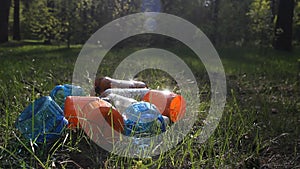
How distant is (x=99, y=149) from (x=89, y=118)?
171mm

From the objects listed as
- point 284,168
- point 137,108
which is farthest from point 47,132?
point 284,168

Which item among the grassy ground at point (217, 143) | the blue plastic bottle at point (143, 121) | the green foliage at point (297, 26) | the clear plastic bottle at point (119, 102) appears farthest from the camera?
the green foliage at point (297, 26)

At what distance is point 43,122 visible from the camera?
1.60 metres

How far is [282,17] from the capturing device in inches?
359

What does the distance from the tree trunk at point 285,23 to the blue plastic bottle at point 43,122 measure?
26.9 feet

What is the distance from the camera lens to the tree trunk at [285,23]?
905 centimetres

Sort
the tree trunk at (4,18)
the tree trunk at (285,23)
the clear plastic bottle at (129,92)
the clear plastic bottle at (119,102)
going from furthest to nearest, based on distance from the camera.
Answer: the tree trunk at (4,18) → the tree trunk at (285,23) → the clear plastic bottle at (129,92) → the clear plastic bottle at (119,102)

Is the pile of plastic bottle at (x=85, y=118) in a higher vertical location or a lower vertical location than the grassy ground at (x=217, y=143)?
higher

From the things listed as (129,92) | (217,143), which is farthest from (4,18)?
(217,143)

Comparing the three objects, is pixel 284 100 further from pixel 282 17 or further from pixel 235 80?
A: pixel 282 17

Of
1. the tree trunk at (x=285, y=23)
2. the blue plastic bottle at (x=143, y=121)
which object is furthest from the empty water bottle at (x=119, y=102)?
the tree trunk at (x=285, y=23)

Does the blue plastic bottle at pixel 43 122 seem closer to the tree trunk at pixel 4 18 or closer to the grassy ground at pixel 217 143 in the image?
the grassy ground at pixel 217 143

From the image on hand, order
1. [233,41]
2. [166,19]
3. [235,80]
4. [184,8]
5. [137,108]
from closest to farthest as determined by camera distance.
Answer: [137,108]
[235,80]
[166,19]
[233,41]
[184,8]

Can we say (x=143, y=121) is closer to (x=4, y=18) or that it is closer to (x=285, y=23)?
(x=285, y=23)
